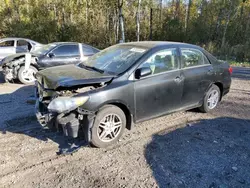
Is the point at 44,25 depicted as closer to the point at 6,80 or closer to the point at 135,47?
the point at 6,80

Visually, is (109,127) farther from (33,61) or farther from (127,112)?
(33,61)

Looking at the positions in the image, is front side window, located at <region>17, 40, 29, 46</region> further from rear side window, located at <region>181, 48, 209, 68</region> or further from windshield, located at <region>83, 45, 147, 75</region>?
rear side window, located at <region>181, 48, 209, 68</region>

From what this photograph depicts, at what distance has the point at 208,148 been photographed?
12.3 feet

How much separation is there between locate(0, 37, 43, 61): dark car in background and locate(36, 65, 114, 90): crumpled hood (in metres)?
6.99

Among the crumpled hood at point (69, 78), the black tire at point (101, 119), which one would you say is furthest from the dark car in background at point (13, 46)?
the black tire at point (101, 119)

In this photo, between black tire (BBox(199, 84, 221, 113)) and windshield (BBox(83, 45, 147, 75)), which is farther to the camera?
black tire (BBox(199, 84, 221, 113))

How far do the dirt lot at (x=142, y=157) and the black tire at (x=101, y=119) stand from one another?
0.11 m

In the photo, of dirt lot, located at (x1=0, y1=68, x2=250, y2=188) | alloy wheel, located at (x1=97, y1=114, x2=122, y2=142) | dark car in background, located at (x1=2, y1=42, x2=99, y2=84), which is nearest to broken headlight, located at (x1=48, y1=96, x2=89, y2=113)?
alloy wheel, located at (x1=97, y1=114, x2=122, y2=142)

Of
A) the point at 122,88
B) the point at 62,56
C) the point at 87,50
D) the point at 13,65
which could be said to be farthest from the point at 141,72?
the point at 13,65

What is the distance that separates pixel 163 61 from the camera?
4.19 m

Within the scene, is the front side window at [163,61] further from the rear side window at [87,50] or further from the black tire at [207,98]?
the rear side window at [87,50]

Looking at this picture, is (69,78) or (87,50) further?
(87,50)

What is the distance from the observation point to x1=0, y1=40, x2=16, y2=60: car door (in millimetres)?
10159

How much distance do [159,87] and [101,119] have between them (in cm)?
125
